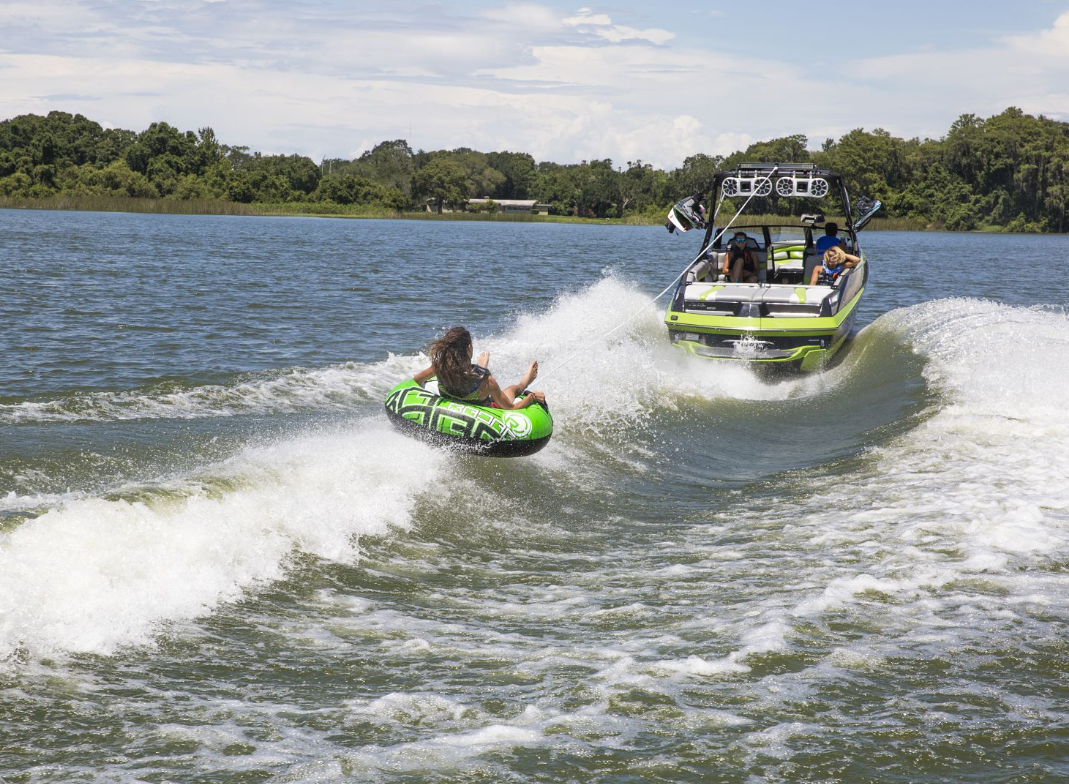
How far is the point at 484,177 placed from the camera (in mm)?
154125

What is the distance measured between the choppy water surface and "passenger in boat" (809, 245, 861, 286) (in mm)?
1987

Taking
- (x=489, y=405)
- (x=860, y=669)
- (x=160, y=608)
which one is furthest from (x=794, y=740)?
(x=489, y=405)

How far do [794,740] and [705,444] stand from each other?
6653 millimetres

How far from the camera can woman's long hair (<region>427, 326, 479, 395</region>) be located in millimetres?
7961

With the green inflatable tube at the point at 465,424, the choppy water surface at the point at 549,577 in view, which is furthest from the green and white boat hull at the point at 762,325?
the green inflatable tube at the point at 465,424

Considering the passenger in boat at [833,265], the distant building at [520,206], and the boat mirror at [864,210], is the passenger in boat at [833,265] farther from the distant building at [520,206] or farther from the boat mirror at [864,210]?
the distant building at [520,206]

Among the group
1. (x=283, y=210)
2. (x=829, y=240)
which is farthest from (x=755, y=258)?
(x=283, y=210)

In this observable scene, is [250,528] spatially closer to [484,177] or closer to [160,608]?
[160,608]

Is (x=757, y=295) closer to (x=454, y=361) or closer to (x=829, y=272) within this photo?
(x=829, y=272)

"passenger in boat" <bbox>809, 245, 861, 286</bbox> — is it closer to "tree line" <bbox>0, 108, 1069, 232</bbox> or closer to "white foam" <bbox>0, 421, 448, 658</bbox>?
"white foam" <bbox>0, 421, 448, 658</bbox>

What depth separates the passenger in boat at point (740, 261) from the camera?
1502 cm

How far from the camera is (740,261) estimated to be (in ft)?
49.4

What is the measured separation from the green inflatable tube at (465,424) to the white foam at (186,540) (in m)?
0.32

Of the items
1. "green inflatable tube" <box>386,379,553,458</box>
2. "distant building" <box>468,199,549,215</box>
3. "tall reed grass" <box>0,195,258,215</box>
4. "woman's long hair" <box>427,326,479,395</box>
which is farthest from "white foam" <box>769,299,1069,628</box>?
"distant building" <box>468,199,549,215</box>
